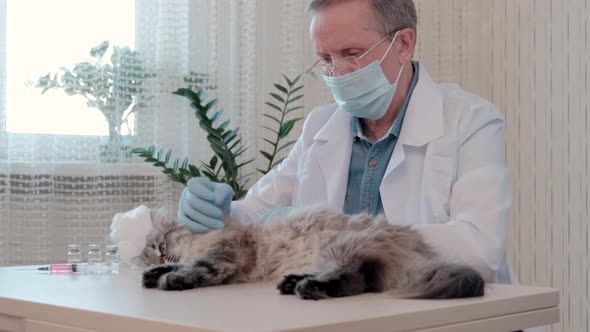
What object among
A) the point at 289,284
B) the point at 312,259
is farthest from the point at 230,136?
the point at 289,284

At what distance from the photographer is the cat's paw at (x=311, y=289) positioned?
1182 mm

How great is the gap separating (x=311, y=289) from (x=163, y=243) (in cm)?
62

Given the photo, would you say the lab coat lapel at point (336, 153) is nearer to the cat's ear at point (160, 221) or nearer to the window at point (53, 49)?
the cat's ear at point (160, 221)

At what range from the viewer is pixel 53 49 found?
2881mm

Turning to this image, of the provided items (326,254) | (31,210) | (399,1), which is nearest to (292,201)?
(399,1)

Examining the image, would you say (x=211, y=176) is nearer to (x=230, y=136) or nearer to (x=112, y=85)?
(x=230, y=136)

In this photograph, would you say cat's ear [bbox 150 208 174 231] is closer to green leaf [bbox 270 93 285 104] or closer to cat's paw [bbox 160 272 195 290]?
cat's paw [bbox 160 272 195 290]

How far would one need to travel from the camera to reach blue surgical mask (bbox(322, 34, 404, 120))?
6.42 feet

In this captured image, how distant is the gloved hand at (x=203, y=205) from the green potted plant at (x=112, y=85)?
1312 millimetres

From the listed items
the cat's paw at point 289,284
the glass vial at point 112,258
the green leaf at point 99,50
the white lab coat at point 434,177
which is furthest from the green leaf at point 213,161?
the cat's paw at point 289,284

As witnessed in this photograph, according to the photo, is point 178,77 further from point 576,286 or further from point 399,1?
point 576,286

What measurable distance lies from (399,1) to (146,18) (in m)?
1.36

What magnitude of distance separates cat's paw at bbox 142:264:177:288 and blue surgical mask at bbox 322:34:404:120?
76 centimetres

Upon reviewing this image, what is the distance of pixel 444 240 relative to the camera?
1611mm
